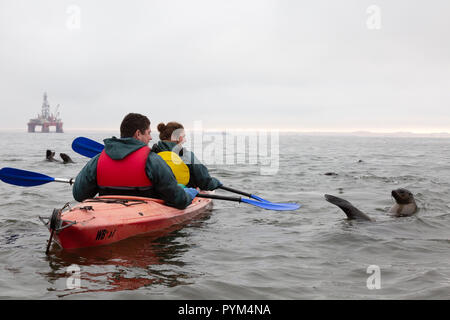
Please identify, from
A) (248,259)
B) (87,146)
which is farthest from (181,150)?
(248,259)

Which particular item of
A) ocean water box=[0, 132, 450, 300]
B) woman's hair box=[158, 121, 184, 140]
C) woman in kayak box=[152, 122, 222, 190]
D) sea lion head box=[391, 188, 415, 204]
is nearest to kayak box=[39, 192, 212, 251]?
ocean water box=[0, 132, 450, 300]

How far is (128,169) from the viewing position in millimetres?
5352

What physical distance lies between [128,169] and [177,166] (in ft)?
→ 5.55

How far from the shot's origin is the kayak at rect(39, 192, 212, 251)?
182 inches

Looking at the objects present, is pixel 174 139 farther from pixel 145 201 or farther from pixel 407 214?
pixel 407 214

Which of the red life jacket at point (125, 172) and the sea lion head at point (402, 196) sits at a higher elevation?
the red life jacket at point (125, 172)

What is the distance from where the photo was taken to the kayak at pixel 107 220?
4.63 meters

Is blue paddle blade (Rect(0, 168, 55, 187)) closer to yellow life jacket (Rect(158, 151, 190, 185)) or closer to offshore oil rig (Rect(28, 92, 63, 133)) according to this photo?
yellow life jacket (Rect(158, 151, 190, 185))

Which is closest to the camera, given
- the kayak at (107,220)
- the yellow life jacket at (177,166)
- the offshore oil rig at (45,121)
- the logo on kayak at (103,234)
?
the kayak at (107,220)

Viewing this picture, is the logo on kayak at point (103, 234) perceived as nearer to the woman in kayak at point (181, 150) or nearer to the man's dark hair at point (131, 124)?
the man's dark hair at point (131, 124)

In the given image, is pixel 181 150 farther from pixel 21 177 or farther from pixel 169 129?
pixel 21 177

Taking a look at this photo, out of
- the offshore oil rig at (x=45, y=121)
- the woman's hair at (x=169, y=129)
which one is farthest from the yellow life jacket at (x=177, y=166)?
the offshore oil rig at (x=45, y=121)

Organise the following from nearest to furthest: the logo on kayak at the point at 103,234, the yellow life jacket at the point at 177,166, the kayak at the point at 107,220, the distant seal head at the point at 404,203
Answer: the kayak at the point at 107,220 → the logo on kayak at the point at 103,234 → the yellow life jacket at the point at 177,166 → the distant seal head at the point at 404,203
